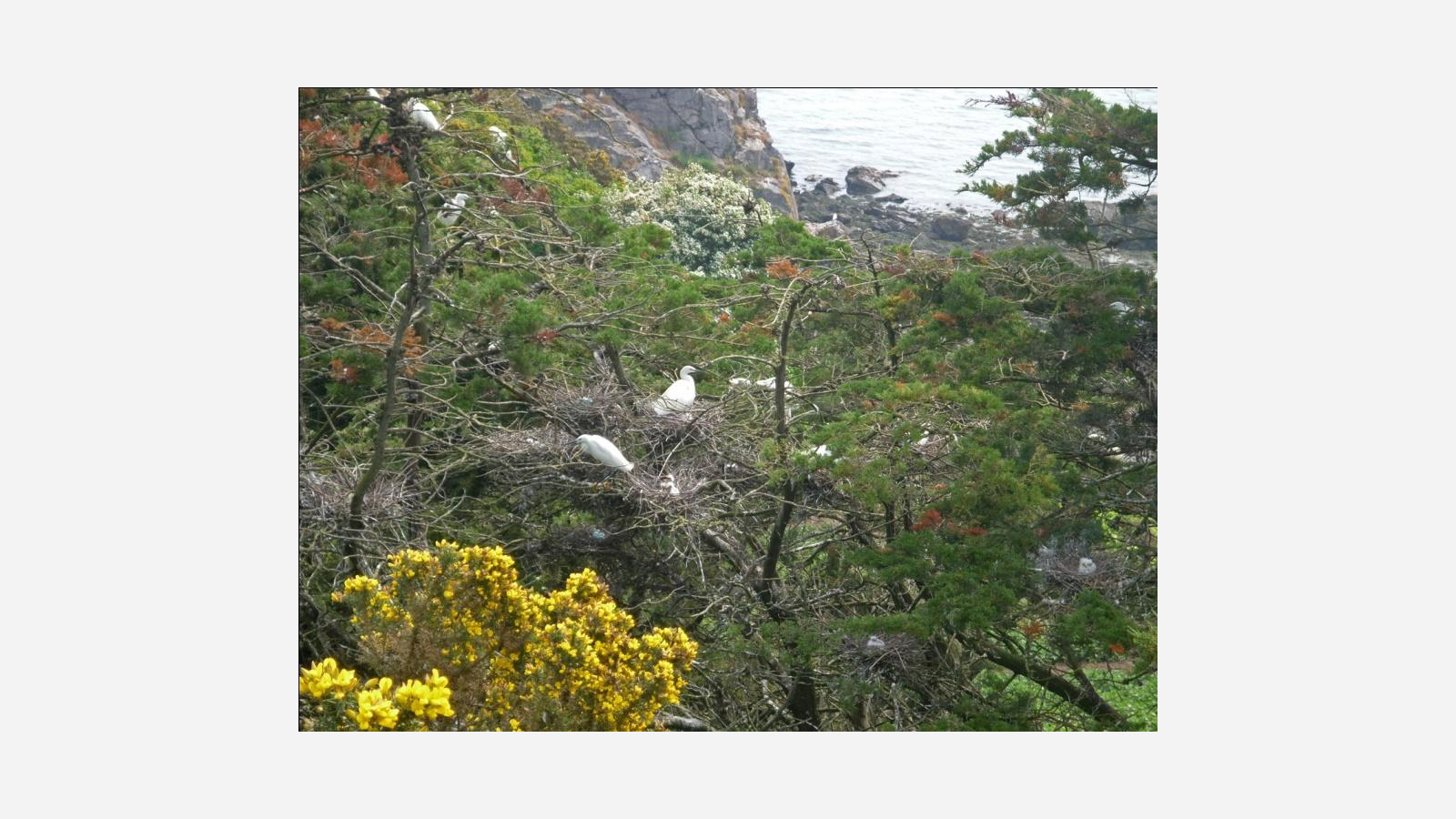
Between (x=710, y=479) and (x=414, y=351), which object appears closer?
(x=414, y=351)

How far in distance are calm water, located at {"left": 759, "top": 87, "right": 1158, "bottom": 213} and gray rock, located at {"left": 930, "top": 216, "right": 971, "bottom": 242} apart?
9cm

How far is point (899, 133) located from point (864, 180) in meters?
1.03

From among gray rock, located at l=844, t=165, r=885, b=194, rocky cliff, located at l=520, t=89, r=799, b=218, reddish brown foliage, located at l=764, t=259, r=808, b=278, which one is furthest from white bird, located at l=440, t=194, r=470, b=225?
rocky cliff, located at l=520, t=89, r=799, b=218

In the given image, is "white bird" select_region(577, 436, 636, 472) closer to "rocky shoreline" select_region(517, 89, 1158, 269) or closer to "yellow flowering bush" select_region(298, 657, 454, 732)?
"yellow flowering bush" select_region(298, 657, 454, 732)

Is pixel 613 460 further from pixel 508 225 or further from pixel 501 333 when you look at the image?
pixel 508 225

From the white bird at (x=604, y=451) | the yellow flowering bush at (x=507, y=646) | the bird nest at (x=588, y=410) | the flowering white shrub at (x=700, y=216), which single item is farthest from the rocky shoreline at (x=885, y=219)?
the yellow flowering bush at (x=507, y=646)

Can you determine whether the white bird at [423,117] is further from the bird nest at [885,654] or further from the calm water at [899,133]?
the calm water at [899,133]

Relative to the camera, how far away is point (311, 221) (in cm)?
354

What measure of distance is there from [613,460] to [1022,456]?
1.08 meters

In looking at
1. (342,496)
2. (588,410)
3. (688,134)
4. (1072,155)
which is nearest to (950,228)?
(688,134)

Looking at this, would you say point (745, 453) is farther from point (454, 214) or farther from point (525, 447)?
point (454, 214)

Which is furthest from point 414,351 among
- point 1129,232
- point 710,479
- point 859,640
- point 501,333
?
point 1129,232

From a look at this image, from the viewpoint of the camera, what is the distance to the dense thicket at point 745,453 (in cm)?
266

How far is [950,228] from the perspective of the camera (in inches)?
259
